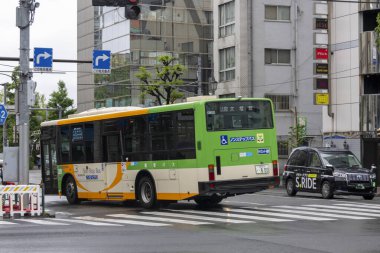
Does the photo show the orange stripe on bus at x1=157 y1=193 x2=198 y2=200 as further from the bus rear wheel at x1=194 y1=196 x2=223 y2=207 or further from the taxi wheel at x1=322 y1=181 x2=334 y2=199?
the taxi wheel at x1=322 y1=181 x2=334 y2=199

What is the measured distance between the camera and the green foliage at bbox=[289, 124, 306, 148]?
48.9 m

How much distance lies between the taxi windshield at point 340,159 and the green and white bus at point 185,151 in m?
Result: 6.51

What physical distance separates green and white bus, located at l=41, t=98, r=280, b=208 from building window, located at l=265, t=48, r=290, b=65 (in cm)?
3253

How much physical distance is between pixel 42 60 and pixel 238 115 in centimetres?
972

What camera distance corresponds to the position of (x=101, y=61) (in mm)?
31531

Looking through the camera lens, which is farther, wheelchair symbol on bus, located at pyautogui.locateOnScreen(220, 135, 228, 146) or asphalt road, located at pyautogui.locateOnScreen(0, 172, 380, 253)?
wheelchair symbol on bus, located at pyautogui.locateOnScreen(220, 135, 228, 146)

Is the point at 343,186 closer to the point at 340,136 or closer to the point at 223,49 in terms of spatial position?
the point at 340,136

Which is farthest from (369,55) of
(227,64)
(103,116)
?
(103,116)

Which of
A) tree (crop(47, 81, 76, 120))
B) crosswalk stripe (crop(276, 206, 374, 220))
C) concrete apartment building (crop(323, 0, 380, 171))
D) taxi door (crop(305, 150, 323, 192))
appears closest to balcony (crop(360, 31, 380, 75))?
concrete apartment building (crop(323, 0, 380, 171))

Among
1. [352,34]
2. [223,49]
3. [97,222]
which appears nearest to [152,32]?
[223,49]

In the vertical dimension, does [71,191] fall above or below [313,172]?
below

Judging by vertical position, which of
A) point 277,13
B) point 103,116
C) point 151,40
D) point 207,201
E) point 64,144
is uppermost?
point 151,40

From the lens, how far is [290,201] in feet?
87.1

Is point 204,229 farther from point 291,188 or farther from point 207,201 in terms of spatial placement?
point 291,188
